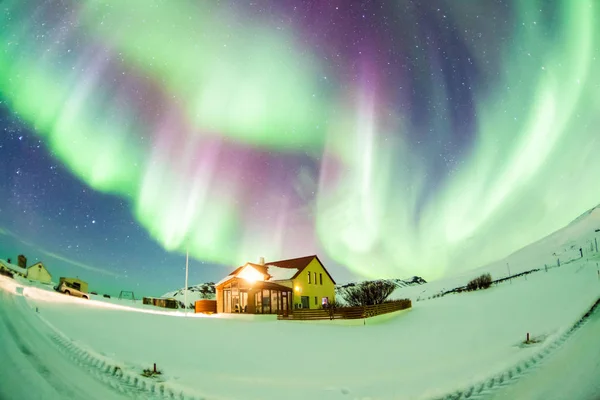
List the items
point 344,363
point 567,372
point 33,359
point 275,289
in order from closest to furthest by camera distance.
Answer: point 33,359, point 567,372, point 344,363, point 275,289

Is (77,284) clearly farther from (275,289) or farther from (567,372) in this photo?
(275,289)

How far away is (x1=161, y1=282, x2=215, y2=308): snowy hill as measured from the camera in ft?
8.24

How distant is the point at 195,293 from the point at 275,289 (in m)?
9.96

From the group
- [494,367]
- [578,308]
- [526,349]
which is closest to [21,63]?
[494,367]

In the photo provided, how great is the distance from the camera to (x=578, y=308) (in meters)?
1.94

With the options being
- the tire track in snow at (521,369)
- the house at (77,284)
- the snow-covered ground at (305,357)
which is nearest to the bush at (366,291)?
the snow-covered ground at (305,357)

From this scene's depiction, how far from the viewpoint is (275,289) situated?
12.3 meters

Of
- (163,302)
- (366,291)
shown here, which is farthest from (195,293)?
(366,291)

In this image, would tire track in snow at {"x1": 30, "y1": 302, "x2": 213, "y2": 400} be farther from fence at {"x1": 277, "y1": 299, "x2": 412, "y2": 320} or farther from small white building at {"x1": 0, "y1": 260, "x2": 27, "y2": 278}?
fence at {"x1": 277, "y1": 299, "x2": 412, "y2": 320}

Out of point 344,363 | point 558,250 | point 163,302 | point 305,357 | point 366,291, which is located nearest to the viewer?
point 558,250

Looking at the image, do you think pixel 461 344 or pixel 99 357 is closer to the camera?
pixel 99 357

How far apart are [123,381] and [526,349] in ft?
7.54

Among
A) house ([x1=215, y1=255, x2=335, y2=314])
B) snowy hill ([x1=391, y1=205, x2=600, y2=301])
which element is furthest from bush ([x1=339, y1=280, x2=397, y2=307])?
snowy hill ([x1=391, y1=205, x2=600, y2=301])

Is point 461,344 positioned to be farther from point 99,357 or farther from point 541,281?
point 99,357
